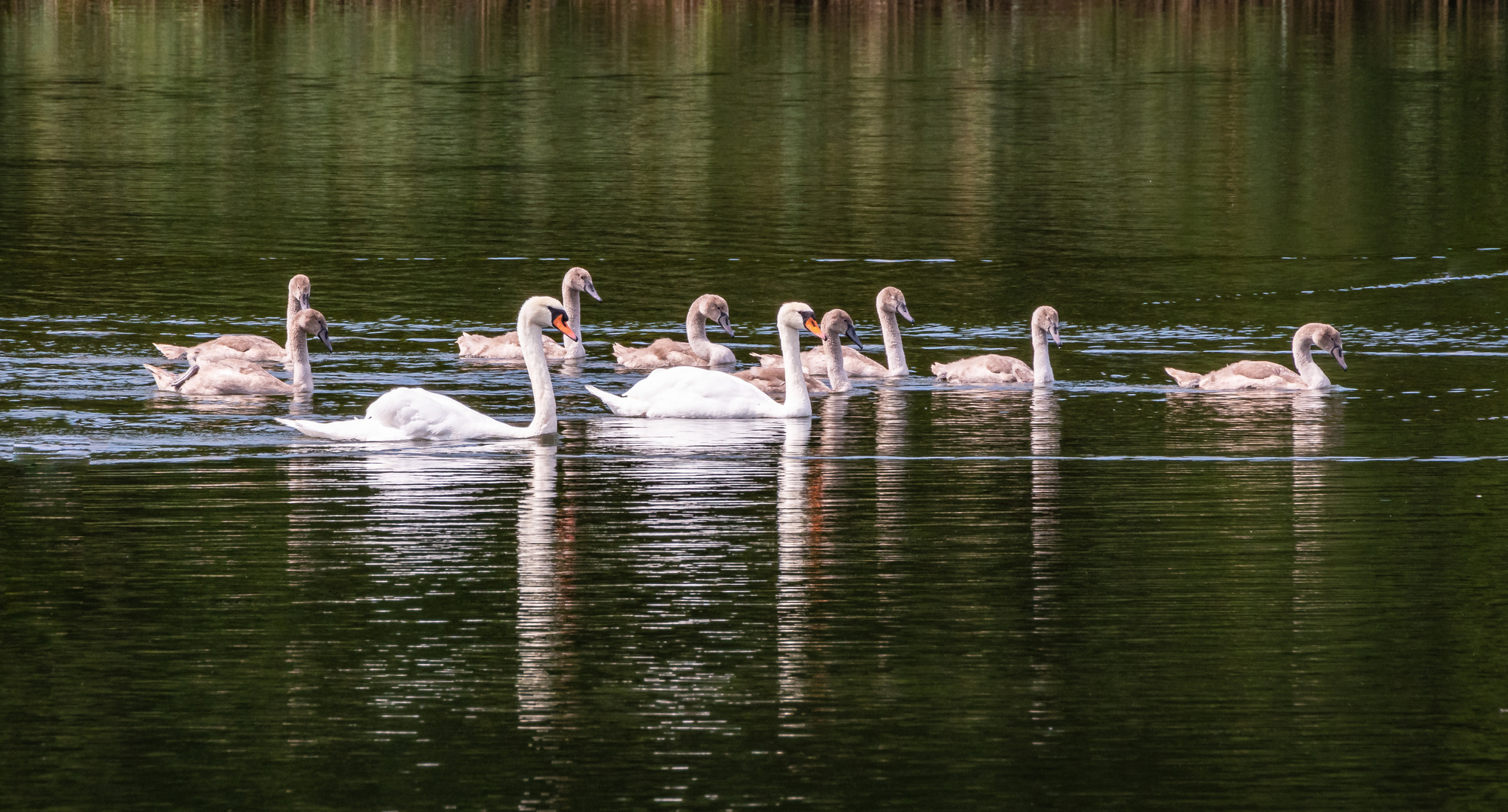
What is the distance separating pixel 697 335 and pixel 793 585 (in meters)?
11.5

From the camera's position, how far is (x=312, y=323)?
869 inches

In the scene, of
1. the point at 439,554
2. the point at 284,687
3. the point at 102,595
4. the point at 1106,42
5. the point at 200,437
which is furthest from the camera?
the point at 1106,42

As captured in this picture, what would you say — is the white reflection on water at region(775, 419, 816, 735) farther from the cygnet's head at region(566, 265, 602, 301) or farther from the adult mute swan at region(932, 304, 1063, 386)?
the cygnet's head at region(566, 265, 602, 301)

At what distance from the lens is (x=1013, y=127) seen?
5428 cm

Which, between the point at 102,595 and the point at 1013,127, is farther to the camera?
the point at 1013,127

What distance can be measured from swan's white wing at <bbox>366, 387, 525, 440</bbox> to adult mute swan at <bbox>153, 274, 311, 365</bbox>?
4405 mm

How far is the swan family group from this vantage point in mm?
18703

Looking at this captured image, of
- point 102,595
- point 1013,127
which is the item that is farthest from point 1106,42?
point 102,595

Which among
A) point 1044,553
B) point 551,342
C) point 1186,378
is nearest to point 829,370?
point 1186,378

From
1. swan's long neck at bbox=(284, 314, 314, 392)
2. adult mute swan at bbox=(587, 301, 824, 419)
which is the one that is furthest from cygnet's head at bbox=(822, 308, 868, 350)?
swan's long neck at bbox=(284, 314, 314, 392)

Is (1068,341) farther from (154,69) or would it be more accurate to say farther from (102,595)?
(154,69)

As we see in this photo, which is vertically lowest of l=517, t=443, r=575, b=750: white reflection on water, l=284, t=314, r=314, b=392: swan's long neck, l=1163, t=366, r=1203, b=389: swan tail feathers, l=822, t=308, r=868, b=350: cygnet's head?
l=517, t=443, r=575, b=750: white reflection on water

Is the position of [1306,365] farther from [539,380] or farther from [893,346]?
[539,380]

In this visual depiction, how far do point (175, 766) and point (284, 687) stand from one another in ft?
3.77
